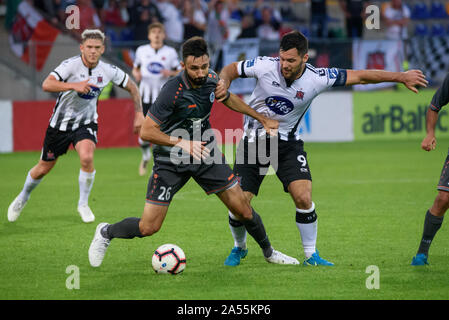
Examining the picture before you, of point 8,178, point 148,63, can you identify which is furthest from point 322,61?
point 8,178

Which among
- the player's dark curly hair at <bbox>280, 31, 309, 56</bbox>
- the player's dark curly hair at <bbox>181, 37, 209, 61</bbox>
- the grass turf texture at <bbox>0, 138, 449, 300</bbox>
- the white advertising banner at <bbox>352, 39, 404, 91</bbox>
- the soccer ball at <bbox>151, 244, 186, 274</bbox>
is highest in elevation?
the white advertising banner at <bbox>352, 39, 404, 91</bbox>

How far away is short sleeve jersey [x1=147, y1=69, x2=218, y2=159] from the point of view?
6301 mm

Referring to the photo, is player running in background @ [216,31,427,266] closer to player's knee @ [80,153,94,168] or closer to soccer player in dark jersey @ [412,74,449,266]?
soccer player in dark jersey @ [412,74,449,266]

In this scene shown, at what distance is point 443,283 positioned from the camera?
6.19 meters

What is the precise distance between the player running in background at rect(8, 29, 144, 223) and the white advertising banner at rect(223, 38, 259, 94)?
1004 centimetres

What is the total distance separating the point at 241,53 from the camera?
1975 centimetres

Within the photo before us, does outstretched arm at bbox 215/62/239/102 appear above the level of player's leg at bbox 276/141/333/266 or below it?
above

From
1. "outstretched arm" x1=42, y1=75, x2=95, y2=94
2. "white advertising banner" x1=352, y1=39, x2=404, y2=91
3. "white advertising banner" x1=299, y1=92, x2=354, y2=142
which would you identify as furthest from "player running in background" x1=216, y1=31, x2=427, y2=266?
"white advertising banner" x1=352, y1=39, x2=404, y2=91

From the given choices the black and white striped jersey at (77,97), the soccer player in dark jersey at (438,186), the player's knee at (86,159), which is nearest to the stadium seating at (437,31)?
the black and white striped jersey at (77,97)

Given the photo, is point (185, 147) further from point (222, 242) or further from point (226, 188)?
point (222, 242)

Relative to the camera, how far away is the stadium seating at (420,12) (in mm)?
25234

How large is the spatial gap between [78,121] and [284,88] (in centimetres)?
356

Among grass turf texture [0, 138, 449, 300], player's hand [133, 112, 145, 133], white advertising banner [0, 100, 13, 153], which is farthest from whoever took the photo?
white advertising banner [0, 100, 13, 153]

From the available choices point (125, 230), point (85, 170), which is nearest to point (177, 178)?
point (125, 230)
